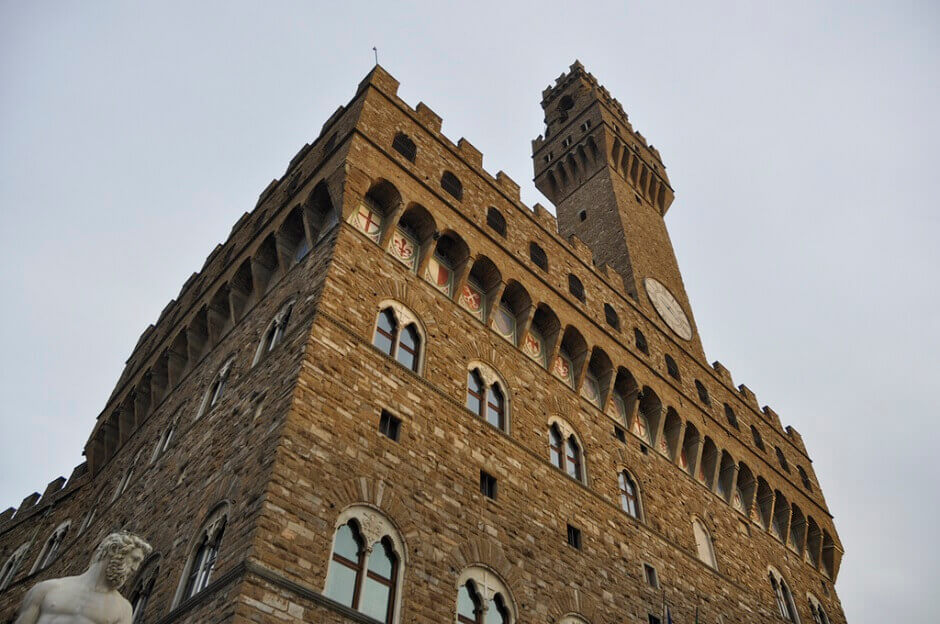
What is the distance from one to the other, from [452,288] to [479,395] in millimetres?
2242

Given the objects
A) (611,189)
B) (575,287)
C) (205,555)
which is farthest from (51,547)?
(611,189)

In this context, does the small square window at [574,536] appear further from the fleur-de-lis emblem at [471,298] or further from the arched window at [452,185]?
the arched window at [452,185]

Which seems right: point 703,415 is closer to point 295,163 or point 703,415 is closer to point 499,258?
point 499,258

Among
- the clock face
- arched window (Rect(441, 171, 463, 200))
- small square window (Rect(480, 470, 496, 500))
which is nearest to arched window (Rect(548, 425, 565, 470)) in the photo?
small square window (Rect(480, 470, 496, 500))

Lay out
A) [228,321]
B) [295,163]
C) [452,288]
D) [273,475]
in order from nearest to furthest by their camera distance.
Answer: [273,475] → [452,288] → [228,321] → [295,163]

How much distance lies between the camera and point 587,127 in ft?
90.3

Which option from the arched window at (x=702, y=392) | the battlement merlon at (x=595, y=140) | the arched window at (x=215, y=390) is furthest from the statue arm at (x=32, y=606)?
the battlement merlon at (x=595, y=140)

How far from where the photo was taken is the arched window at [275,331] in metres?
12.4

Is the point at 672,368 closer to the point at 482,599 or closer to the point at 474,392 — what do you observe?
the point at 474,392

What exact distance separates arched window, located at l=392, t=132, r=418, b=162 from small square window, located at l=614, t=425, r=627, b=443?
6769mm

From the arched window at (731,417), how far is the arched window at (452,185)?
9.55m

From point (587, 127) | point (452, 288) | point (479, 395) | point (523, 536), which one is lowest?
point (523, 536)

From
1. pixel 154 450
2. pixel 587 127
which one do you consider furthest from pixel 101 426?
pixel 587 127

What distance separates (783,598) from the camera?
17.5 meters
